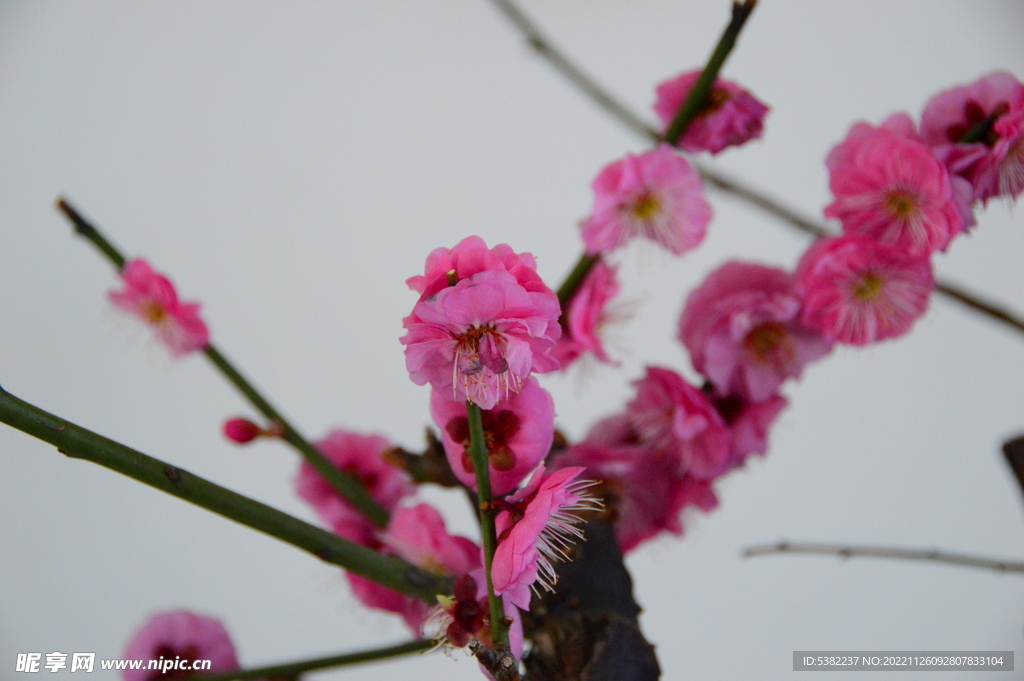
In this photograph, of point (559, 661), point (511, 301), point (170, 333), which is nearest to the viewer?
point (511, 301)

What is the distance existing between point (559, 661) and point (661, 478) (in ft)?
0.53

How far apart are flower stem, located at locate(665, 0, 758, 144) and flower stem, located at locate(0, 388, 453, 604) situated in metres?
0.27

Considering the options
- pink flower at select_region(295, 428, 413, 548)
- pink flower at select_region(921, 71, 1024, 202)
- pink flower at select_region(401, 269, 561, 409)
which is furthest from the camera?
pink flower at select_region(295, 428, 413, 548)

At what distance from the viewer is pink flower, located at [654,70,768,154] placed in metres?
0.42

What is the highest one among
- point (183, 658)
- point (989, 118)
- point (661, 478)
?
point (989, 118)

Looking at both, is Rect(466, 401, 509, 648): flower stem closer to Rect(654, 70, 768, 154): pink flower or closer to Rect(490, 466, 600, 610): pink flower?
Rect(490, 466, 600, 610): pink flower

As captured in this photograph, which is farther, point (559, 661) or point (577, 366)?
point (577, 366)

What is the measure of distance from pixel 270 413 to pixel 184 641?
0.14 meters

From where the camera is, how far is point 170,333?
18.7 inches

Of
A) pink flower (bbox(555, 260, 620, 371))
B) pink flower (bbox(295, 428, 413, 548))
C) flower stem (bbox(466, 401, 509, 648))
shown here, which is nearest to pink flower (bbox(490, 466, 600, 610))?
flower stem (bbox(466, 401, 509, 648))

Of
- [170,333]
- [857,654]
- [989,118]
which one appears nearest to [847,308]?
[989,118]

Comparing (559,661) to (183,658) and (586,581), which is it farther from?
(183,658)

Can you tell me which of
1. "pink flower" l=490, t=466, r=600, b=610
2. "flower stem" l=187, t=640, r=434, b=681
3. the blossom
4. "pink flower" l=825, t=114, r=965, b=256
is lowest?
"flower stem" l=187, t=640, r=434, b=681

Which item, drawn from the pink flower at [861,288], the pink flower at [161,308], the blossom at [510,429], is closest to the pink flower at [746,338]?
the pink flower at [861,288]
